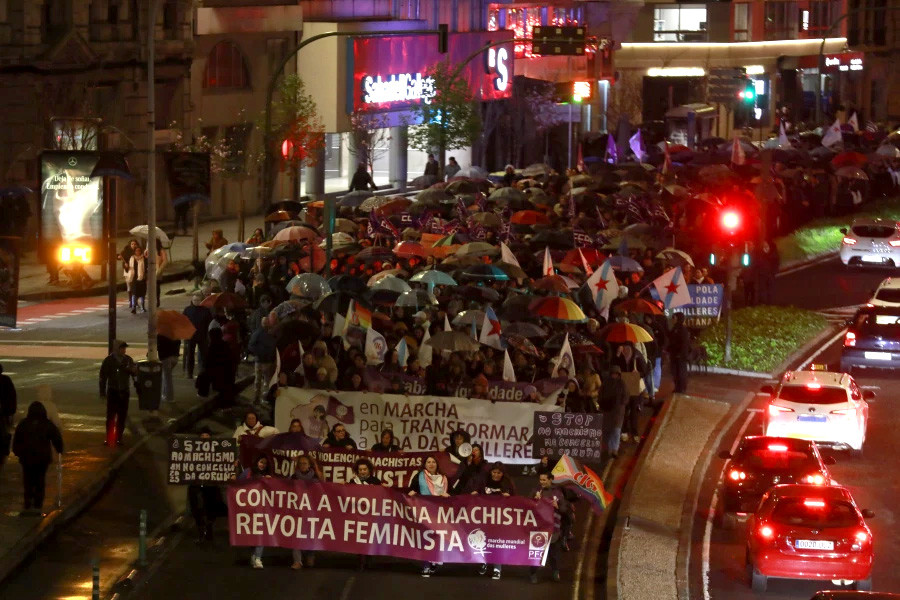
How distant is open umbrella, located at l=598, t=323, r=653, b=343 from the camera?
2638 centimetres

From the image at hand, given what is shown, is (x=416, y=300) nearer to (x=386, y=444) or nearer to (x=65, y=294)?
(x=386, y=444)

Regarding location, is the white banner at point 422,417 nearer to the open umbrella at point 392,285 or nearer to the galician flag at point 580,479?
the galician flag at point 580,479

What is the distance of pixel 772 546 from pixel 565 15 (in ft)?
223

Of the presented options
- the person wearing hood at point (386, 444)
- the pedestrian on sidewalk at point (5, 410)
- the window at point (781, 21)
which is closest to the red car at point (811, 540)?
the person wearing hood at point (386, 444)

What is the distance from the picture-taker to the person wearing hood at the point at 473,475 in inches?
770

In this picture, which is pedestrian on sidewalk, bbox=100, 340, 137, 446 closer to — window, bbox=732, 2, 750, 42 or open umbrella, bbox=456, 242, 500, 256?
open umbrella, bbox=456, 242, 500, 256

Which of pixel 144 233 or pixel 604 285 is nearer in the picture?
pixel 604 285

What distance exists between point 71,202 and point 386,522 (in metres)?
11.5

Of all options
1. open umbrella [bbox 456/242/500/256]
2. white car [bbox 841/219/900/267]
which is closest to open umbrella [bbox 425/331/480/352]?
open umbrella [bbox 456/242/500/256]

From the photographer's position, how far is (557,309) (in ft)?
91.8

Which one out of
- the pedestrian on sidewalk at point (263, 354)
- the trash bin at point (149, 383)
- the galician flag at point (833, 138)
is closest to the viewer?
the trash bin at point (149, 383)

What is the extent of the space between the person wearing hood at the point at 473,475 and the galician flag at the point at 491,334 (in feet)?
22.5

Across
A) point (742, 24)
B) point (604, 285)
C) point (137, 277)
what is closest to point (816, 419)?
point (604, 285)

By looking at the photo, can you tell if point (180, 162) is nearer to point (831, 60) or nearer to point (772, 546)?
point (772, 546)
